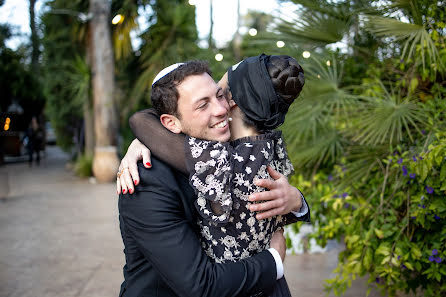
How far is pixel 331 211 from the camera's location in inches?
137

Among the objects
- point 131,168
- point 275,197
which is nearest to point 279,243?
point 275,197

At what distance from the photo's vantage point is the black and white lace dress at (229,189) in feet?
4.39

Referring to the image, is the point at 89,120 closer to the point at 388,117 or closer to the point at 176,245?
the point at 388,117

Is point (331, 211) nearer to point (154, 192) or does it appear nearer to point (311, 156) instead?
point (311, 156)

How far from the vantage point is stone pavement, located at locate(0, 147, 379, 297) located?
4.02 metres

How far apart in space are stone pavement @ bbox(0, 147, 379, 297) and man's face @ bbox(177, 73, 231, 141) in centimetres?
272

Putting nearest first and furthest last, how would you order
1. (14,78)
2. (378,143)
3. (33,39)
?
1. (378,143)
2. (14,78)
3. (33,39)

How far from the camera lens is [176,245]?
50.6 inches

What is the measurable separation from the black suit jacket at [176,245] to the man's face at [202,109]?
16cm

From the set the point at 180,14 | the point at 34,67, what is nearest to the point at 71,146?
the point at 34,67

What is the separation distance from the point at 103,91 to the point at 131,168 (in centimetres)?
934

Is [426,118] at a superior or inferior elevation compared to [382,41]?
inferior

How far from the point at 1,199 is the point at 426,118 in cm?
772

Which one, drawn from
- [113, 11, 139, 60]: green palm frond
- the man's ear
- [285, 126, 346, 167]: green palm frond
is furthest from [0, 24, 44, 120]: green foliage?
the man's ear
